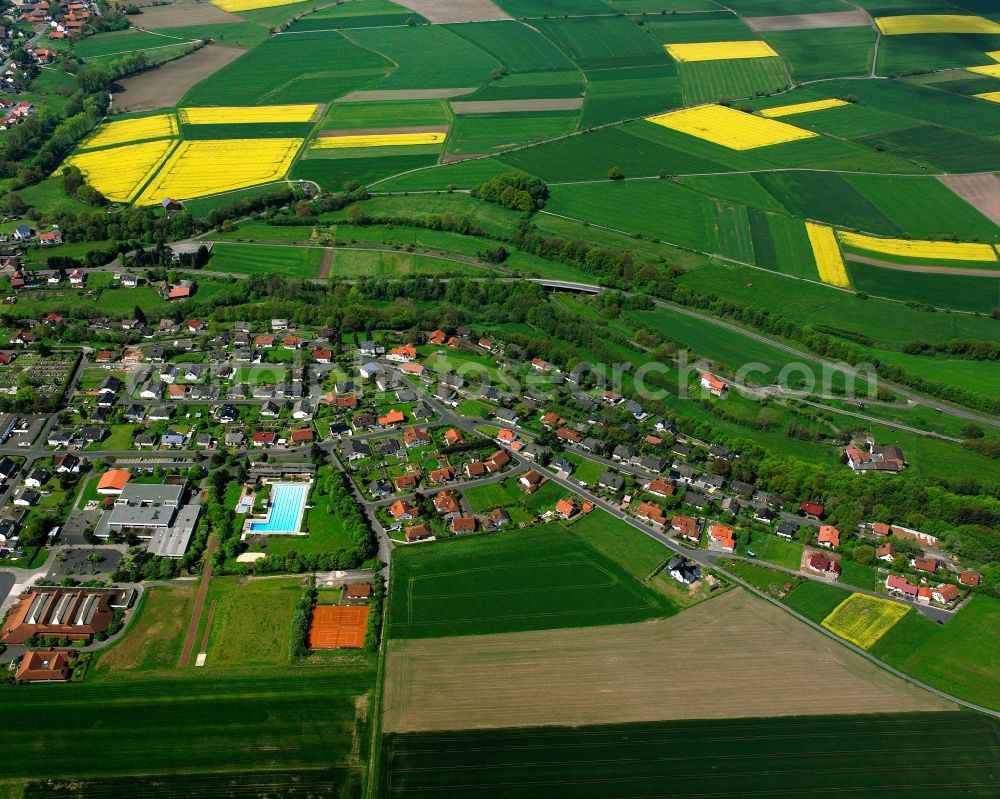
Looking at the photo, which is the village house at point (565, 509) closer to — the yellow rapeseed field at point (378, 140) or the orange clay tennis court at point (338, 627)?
the orange clay tennis court at point (338, 627)

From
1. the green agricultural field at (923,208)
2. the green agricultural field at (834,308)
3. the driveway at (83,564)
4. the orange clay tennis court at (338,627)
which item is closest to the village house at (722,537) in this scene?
the orange clay tennis court at (338,627)

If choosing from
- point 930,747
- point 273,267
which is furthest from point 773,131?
point 930,747

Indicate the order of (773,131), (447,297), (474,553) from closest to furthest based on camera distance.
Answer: (474,553) → (447,297) → (773,131)

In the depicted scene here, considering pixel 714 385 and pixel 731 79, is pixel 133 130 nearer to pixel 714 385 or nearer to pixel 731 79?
pixel 714 385

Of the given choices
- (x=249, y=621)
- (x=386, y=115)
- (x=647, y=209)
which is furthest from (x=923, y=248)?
(x=249, y=621)

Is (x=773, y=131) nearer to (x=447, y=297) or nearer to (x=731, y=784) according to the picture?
(x=447, y=297)

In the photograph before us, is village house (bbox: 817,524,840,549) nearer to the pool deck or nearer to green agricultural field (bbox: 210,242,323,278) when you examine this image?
the pool deck
